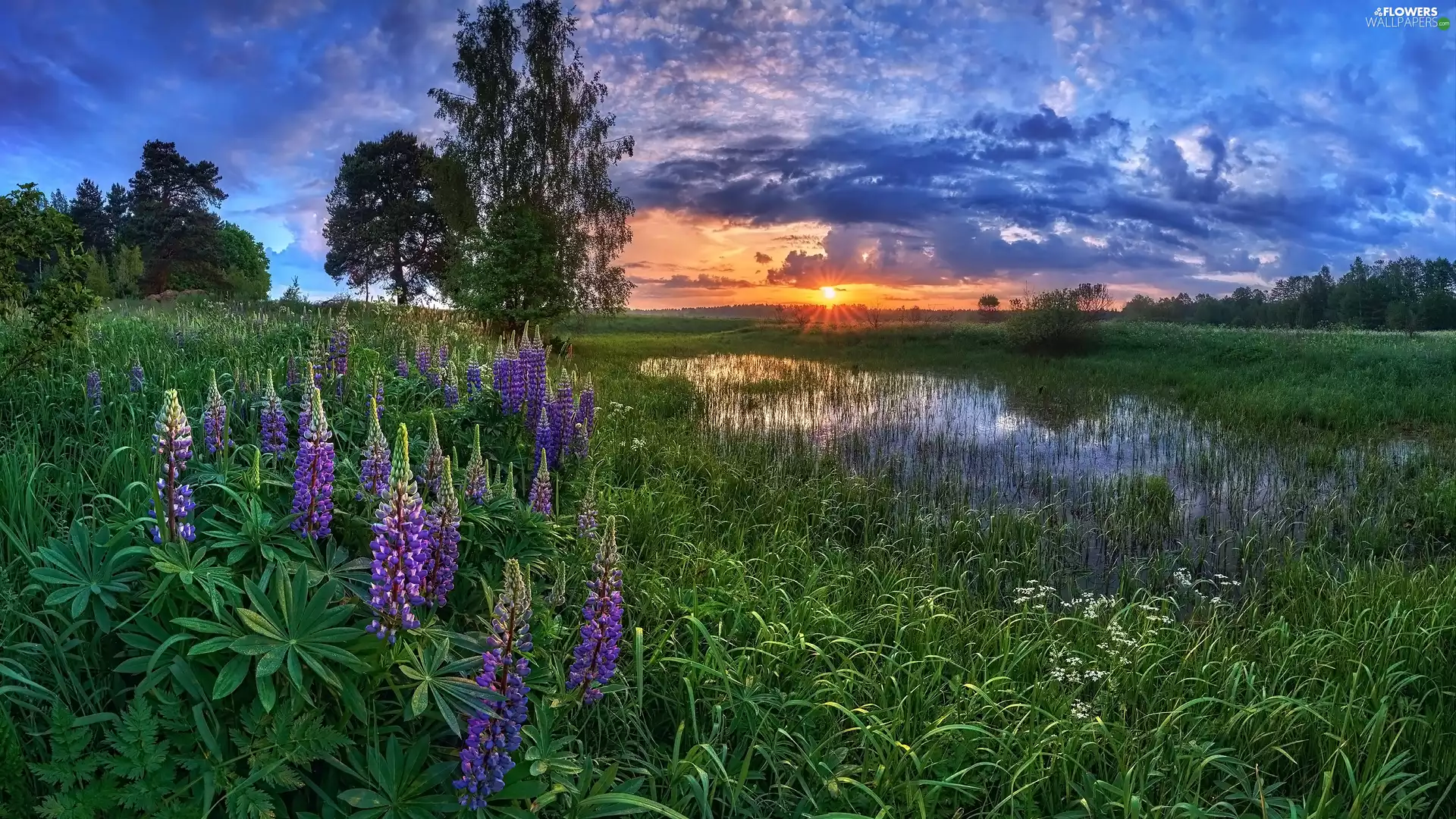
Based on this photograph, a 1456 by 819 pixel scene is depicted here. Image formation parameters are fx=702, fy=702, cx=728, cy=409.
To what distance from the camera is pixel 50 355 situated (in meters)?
7.08

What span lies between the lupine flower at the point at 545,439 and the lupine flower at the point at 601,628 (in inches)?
93.6

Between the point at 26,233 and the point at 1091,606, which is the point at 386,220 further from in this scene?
the point at 1091,606

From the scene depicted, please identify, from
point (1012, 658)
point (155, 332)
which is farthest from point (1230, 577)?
point (155, 332)

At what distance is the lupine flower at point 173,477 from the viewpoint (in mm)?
2525

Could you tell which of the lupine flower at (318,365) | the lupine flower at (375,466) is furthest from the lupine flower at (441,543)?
→ the lupine flower at (318,365)

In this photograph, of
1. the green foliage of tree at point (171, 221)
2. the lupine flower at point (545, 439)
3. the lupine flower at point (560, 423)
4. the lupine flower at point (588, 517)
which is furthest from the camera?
the green foliage of tree at point (171, 221)

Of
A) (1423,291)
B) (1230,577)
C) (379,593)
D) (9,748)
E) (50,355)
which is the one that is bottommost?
(1230,577)

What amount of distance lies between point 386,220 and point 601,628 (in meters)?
40.6

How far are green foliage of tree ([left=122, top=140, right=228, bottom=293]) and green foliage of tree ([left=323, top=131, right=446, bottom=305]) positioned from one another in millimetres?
10302

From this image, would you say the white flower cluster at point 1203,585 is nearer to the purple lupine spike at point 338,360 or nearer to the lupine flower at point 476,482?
the lupine flower at point 476,482

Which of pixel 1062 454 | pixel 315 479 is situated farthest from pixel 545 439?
pixel 1062 454

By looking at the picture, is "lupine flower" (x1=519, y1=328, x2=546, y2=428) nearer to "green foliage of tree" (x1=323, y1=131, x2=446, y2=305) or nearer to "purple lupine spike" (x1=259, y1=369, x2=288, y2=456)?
Result: "purple lupine spike" (x1=259, y1=369, x2=288, y2=456)

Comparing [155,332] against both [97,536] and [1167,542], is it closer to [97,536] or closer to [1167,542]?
[97,536]

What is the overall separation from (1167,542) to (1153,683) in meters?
3.89
